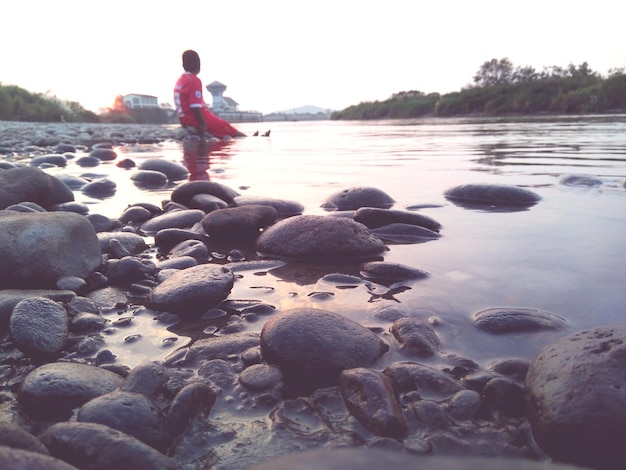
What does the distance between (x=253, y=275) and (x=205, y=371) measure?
81 centimetres

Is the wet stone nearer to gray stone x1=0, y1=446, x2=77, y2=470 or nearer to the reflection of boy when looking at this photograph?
gray stone x1=0, y1=446, x2=77, y2=470

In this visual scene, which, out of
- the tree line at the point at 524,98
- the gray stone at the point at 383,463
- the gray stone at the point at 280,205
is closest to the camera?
the gray stone at the point at 383,463

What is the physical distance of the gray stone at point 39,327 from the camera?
1269mm

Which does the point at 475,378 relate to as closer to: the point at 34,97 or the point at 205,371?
the point at 205,371

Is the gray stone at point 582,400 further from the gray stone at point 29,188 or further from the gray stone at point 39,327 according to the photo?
the gray stone at point 29,188

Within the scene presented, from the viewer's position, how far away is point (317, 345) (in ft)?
3.90

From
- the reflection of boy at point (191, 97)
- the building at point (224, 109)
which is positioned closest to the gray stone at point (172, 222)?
the reflection of boy at point (191, 97)

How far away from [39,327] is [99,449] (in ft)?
2.16

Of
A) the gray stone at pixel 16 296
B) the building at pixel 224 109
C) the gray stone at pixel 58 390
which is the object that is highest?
the building at pixel 224 109

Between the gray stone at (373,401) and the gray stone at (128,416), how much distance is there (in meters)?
0.42

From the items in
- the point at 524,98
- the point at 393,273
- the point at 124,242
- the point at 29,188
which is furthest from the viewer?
the point at 524,98

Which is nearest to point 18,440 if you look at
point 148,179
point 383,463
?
point 383,463

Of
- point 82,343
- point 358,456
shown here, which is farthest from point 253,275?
point 358,456

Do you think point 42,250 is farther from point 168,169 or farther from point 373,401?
point 168,169
